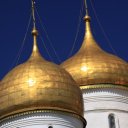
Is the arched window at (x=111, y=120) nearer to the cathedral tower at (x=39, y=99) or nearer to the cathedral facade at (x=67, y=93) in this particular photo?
the cathedral facade at (x=67, y=93)

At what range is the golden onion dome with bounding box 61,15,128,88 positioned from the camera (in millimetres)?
25312

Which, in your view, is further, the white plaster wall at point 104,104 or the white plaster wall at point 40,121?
the white plaster wall at point 104,104

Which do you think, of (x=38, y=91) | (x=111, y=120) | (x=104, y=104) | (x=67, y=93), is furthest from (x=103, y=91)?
(x=38, y=91)

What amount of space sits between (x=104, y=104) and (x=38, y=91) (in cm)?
391

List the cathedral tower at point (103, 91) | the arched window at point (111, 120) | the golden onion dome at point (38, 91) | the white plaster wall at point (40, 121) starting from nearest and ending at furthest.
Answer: the white plaster wall at point (40, 121)
the golden onion dome at point (38, 91)
the arched window at point (111, 120)
the cathedral tower at point (103, 91)

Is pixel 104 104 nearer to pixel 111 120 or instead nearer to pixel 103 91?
pixel 103 91

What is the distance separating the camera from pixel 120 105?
25375 millimetres

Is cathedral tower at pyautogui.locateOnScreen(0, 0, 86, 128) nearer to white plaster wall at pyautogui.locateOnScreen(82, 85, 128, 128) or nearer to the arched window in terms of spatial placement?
white plaster wall at pyautogui.locateOnScreen(82, 85, 128, 128)

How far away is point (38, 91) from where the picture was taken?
2208 cm

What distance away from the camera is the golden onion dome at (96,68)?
25.3 meters

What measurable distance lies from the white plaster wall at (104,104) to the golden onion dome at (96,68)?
0.28 meters

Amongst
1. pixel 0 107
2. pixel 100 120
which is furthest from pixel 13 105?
pixel 100 120

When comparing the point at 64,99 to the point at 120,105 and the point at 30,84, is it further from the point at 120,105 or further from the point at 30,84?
the point at 120,105

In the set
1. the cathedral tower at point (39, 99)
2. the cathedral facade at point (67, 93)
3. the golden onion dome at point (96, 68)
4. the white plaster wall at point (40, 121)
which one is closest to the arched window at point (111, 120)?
the cathedral facade at point (67, 93)
